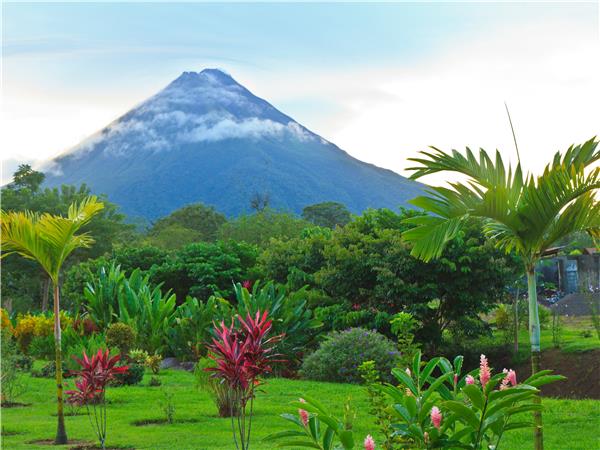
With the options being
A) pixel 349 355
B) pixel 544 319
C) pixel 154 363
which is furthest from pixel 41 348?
pixel 544 319

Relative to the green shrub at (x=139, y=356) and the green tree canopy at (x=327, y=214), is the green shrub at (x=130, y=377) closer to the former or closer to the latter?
the green shrub at (x=139, y=356)

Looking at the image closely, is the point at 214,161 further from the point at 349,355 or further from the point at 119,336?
the point at 349,355

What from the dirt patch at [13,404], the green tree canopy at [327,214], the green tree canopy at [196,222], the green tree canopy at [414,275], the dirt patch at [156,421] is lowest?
the dirt patch at [156,421]

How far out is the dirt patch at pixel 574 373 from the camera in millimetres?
12945

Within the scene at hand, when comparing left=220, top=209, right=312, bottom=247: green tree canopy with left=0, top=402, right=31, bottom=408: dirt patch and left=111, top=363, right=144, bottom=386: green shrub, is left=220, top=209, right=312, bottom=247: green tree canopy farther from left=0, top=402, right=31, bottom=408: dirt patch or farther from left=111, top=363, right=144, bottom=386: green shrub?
left=0, top=402, right=31, bottom=408: dirt patch

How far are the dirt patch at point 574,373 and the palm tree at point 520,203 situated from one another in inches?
285

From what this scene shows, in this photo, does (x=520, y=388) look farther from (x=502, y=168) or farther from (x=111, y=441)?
(x=111, y=441)

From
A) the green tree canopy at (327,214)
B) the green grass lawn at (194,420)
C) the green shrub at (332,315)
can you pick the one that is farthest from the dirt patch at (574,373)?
the green tree canopy at (327,214)

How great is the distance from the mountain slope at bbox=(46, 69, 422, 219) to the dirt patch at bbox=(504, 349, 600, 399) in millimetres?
121276

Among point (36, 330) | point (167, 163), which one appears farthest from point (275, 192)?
point (36, 330)

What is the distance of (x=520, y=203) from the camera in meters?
6.30

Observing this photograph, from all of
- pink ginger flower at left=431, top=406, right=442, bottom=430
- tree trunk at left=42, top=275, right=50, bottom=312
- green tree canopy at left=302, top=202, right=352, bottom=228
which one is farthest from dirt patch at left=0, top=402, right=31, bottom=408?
green tree canopy at left=302, top=202, right=352, bottom=228

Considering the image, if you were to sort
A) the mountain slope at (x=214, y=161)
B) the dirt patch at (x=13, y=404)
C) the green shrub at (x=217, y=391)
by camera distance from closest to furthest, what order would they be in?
the green shrub at (x=217, y=391) → the dirt patch at (x=13, y=404) → the mountain slope at (x=214, y=161)

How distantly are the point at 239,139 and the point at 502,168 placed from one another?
6400 inches
